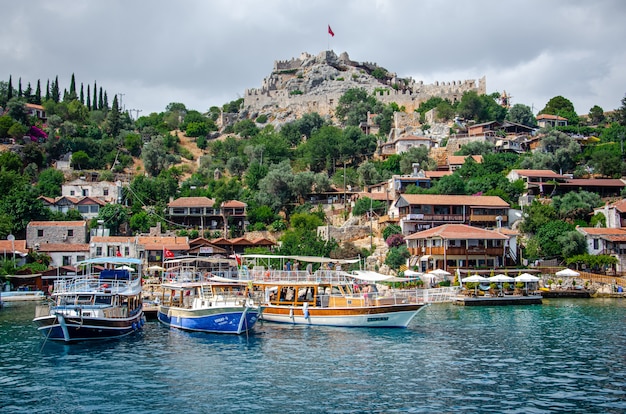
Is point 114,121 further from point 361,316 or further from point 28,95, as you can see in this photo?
point 361,316

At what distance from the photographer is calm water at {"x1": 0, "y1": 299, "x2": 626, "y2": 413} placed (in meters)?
17.8

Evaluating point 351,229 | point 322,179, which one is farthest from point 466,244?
point 322,179

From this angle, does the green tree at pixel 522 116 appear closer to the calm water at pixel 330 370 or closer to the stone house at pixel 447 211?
the stone house at pixel 447 211

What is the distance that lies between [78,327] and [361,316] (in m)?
14.0

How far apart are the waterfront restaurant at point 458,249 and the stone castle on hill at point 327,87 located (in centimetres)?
5727

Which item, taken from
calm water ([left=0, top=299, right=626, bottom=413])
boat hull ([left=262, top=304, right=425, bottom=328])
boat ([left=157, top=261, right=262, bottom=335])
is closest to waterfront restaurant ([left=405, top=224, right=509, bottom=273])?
calm water ([left=0, top=299, right=626, bottom=413])

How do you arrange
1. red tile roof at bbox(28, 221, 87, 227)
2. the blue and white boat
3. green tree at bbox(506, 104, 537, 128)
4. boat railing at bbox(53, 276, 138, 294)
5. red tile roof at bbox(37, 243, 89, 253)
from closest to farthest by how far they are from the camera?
boat railing at bbox(53, 276, 138, 294) < the blue and white boat < red tile roof at bbox(37, 243, 89, 253) < red tile roof at bbox(28, 221, 87, 227) < green tree at bbox(506, 104, 537, 128)

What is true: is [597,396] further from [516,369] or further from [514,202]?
[514,202]

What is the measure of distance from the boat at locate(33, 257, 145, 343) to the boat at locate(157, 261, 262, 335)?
236 centimetres

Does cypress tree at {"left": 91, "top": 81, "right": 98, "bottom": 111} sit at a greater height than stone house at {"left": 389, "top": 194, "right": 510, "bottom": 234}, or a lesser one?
greater

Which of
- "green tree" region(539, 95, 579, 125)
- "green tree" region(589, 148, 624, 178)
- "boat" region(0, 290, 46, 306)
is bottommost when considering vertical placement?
"boat" region(0, 290, 46, 306)

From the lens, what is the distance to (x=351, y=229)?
6256 cm

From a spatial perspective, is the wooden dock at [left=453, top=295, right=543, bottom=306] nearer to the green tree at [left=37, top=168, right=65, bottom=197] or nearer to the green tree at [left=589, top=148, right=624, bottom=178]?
the green tree at [left=589, top=148, right=624, bottom=178]

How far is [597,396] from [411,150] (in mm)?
A: 64162
